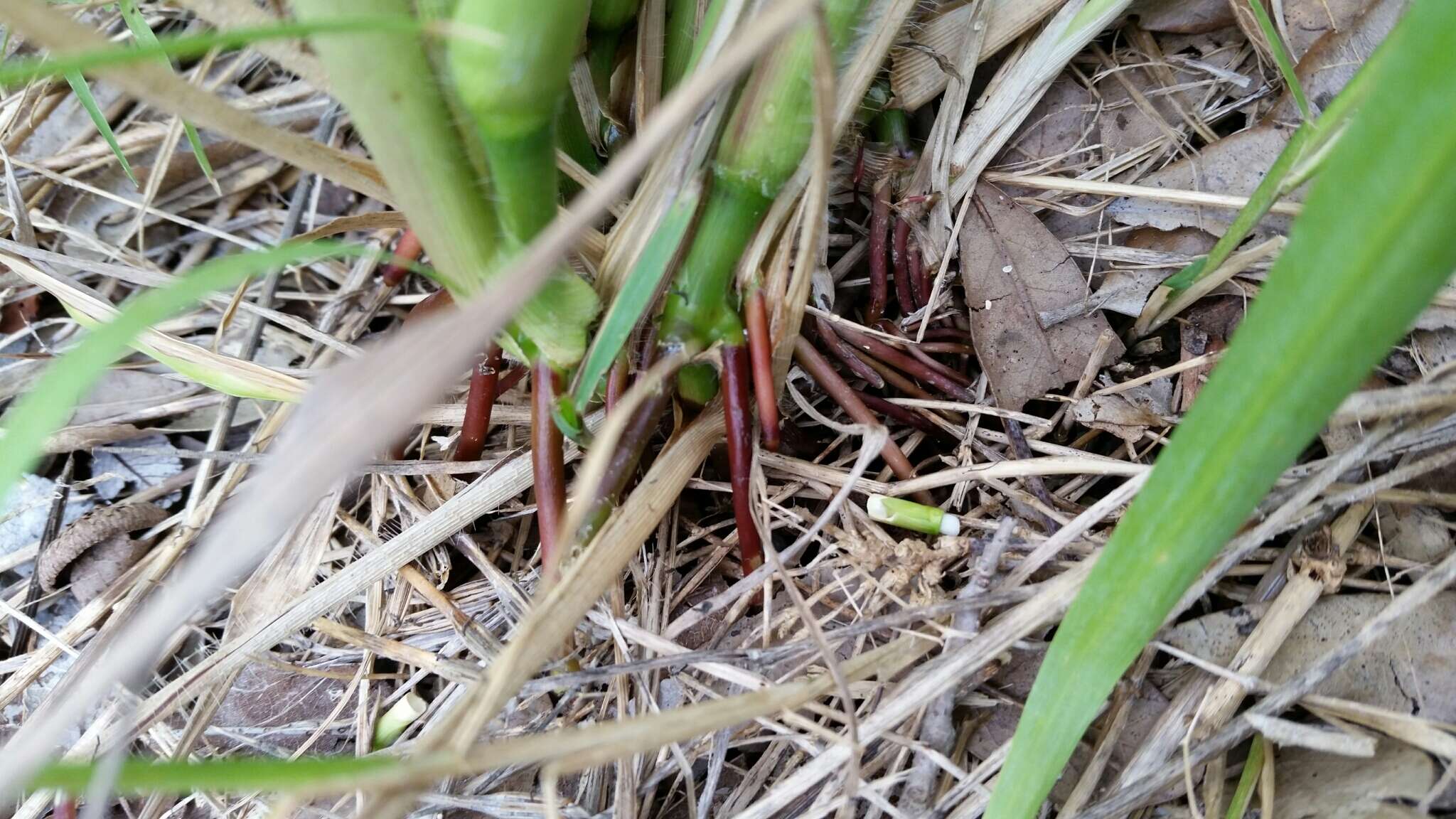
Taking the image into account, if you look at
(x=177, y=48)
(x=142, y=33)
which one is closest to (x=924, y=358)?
(x=177, y=48)

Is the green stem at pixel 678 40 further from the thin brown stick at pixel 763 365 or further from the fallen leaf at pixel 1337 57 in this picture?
the fallen leaf at pixel 1337 57

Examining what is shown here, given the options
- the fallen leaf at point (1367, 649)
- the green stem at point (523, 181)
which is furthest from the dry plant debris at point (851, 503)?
the green stem at point (523, 181)

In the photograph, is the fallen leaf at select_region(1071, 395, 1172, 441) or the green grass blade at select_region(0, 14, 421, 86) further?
the fallen leaf at select_region(1071, 395, 1172, 441)

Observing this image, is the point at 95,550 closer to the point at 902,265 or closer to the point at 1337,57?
the point at 902,265

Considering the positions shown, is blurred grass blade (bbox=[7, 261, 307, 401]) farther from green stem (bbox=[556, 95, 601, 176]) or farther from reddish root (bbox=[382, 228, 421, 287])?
green stem (bbox=[556, 95, 601, 176])

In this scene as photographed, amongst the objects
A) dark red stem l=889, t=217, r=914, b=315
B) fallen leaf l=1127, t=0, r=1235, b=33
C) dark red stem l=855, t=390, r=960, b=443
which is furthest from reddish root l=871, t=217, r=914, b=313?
fallen leaf l=1127, t=0, r=1235, b=33

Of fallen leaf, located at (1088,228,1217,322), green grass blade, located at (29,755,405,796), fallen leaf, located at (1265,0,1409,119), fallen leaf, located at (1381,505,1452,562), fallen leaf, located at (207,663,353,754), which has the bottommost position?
fallen leaf, located at (207,663,353,754)

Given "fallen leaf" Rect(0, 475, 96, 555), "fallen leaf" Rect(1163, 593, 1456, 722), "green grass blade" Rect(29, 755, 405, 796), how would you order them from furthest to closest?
"fallen leaf" Rect(0, 475, 96, 555) → "fallen leaf" Rect(1163, 593, 1456, 722) → "green grass blade" Rect(29, 755, 405, 796)

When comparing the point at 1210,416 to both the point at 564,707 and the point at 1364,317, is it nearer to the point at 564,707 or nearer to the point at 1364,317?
the point at 1364,317
